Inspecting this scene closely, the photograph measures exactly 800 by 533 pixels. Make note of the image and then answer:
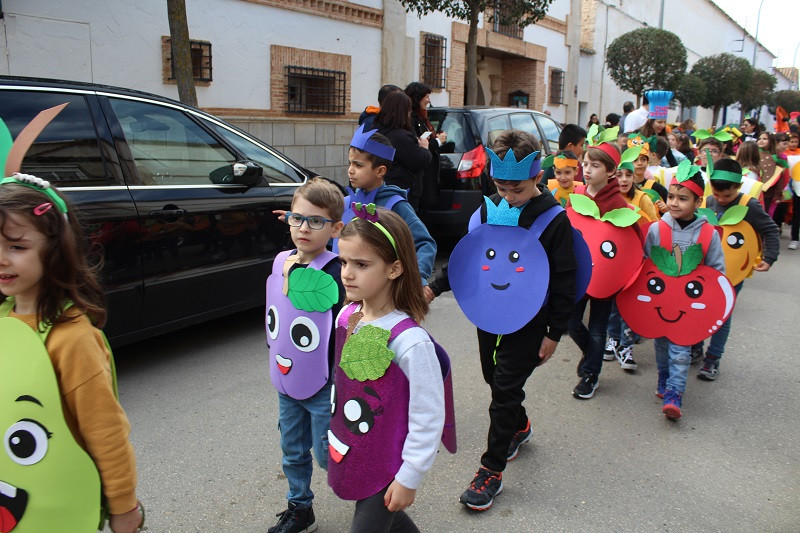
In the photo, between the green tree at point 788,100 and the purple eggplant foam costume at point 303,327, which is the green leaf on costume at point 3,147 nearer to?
the purple eggplant foam costume at point 303,327

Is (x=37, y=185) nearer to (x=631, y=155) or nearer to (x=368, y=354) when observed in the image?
(x=368, y=354)

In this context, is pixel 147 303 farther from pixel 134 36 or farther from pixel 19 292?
pixel 134 36

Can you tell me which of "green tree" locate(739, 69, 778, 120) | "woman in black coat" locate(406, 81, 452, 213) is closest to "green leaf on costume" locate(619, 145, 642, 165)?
"woman in black coat" locate(406, 81, 452, 213)

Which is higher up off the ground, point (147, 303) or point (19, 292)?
point (19, 292)

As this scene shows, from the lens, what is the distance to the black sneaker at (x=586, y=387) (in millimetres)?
4406

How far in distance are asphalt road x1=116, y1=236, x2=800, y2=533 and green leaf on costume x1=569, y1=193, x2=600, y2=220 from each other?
115 centimetres

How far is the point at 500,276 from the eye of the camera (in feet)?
10.1

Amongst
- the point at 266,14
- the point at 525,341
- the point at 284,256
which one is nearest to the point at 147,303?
the point at 284,256

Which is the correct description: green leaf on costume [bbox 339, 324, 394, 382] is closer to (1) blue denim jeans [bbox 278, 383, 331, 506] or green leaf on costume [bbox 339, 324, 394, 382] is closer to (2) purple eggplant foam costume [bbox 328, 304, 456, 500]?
(2) purple eggplant foam costume [bbox 328, 304, 456, 500]

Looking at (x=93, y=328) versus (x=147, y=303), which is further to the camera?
(x=147, y=303)

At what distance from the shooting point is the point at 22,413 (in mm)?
1668

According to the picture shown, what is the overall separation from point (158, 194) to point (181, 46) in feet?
15.3

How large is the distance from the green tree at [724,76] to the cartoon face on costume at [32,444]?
31.6 meters

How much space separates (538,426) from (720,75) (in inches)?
1178
